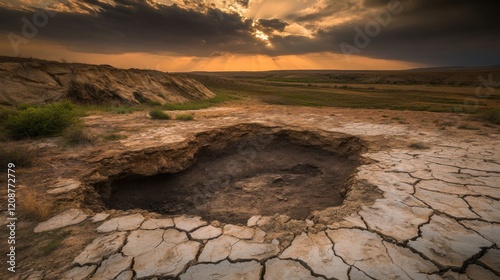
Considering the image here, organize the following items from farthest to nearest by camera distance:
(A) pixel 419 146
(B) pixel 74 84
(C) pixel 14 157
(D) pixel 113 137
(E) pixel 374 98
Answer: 1. (E) pixel 374 98
2. (B) pixel 74 84
3. (D) pixel 113 137
4. (A) pixel 419 146
5. (C) pixel 14 157

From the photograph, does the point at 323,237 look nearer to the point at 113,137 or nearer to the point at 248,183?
the point at 248,183

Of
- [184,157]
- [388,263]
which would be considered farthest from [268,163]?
[388,263]

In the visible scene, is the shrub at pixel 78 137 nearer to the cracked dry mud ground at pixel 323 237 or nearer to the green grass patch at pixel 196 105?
the cracked dry mud ground at pixel 323 237

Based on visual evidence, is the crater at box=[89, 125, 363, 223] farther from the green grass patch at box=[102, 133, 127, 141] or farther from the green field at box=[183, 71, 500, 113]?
the green field at box=[183, 71, 500, 113]

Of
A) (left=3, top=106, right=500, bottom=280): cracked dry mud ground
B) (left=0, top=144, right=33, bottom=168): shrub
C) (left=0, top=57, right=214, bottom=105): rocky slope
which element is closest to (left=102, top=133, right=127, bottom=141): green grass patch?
(left=3, top=106, right=500, bottom=280): cracked dry mud ground

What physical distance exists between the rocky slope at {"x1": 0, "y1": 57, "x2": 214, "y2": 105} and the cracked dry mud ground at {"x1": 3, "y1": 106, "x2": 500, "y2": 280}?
6.12 metres

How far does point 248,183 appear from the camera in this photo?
4.54 m

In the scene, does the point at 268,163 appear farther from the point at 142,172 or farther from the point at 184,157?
the point at 142,172

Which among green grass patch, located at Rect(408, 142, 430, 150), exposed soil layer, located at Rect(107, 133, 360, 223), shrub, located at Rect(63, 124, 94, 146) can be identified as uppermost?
shrub, located at Rect(63, 124, 94, 146)

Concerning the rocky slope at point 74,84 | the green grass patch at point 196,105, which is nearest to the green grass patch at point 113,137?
the green grass patch at point 196,105

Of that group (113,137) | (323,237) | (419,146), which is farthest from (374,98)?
(323,237)

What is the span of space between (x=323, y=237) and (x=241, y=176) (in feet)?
9.72

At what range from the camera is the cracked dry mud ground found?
1.64 metres

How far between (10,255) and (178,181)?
2.69 m
